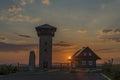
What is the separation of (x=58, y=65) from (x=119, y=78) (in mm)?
61838

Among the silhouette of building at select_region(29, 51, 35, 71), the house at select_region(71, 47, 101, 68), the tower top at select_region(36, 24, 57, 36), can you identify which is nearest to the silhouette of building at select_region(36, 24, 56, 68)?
the tower top at select_region(36, 24, 57, 36)

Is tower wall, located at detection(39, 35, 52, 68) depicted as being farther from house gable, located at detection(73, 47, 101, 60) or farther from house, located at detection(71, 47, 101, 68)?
house gable, located at detection(73, 47, 101, 60)

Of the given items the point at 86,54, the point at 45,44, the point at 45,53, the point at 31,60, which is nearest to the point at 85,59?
the point at 86,54

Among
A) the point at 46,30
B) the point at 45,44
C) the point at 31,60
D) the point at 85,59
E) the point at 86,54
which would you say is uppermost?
the point at 46,30

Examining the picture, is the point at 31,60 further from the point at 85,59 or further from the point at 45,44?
the point at 85,59

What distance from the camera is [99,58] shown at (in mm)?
91125

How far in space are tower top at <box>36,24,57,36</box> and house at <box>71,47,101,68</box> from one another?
13.6 m

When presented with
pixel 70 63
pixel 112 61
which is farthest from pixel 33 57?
pixel 70 63

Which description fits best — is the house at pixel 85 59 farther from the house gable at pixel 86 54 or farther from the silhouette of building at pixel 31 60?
the silhouette of building at pixel 31 60

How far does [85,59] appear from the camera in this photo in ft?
295

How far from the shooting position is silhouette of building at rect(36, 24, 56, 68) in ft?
245

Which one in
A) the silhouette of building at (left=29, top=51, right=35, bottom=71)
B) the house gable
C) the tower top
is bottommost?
the silhouette of building at (left=29, top=51, right=35, bottom=71)

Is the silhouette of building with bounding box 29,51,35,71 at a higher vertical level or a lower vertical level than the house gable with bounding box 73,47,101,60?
lower

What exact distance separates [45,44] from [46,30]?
4420mm
